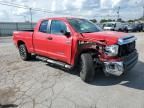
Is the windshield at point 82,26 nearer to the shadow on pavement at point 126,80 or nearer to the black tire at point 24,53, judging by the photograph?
the shadow on pavement at point 126,80

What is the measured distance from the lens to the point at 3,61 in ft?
29.5

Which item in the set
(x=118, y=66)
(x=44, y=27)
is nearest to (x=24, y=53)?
(x=44, y=27)

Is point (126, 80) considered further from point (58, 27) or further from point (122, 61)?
point (58, 27)

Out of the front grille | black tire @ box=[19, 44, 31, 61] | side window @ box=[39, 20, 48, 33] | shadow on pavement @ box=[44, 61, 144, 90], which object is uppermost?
side window @ box=[39, 20, 48, 33]

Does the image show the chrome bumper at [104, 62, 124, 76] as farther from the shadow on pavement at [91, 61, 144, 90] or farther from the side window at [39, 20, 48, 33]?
the side window at [39, 20, 48, 33]

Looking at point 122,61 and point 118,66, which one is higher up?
point 122,61

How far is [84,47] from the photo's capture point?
5754 mm

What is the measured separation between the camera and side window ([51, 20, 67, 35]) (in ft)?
21.3

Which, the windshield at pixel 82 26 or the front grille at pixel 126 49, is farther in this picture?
the windshield at pixel 82 26

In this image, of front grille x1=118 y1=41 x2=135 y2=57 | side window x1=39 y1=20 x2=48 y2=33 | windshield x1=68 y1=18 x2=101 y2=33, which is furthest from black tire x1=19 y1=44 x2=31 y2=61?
front grille x1=118 y1=41 x2=135 y2=57

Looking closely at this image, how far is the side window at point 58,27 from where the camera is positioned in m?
6.50

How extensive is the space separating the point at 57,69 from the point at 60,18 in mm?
1813

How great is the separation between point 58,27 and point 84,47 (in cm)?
145

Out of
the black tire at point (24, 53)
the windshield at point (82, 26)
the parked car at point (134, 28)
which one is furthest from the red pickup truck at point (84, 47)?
the parked car at point (134, 28)
